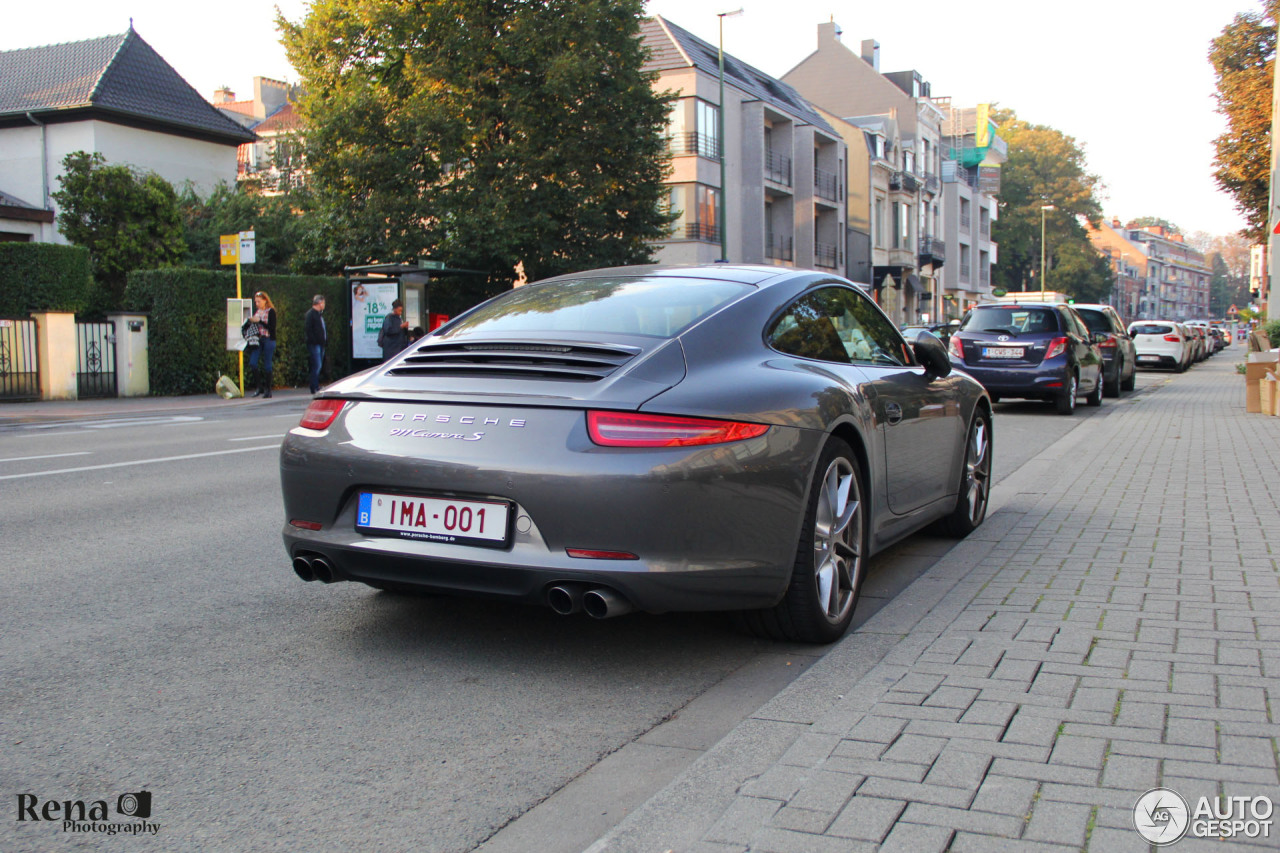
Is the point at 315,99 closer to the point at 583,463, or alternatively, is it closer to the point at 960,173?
the point at 583,463

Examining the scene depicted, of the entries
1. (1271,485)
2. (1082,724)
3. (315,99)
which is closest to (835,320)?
(1082,724)

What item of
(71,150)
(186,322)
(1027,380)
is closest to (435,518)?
(1027,380)

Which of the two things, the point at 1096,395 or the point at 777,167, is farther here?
the point at 777,167

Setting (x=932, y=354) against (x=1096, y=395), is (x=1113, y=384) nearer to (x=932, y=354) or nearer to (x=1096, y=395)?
(x=1096, y=395)

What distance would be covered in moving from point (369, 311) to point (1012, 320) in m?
13.8

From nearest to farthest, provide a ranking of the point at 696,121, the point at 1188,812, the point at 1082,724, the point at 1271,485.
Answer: the point at 1188,812 → the point at 1082,724 → the point at 1271,485 → the point at 696,121

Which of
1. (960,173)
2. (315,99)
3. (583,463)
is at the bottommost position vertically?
(583,463)

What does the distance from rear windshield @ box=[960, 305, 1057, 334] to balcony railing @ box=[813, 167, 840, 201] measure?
125ft

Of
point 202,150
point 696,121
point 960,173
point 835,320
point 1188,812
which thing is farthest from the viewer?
point 960,173

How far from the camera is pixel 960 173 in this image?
8131cm

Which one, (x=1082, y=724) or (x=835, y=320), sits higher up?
(x=835, y=320)

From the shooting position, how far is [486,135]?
28.6 meters

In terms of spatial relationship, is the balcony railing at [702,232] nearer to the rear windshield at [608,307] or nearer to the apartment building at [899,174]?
the apartment building at [899,174]

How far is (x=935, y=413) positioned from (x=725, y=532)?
2341 millimetres
